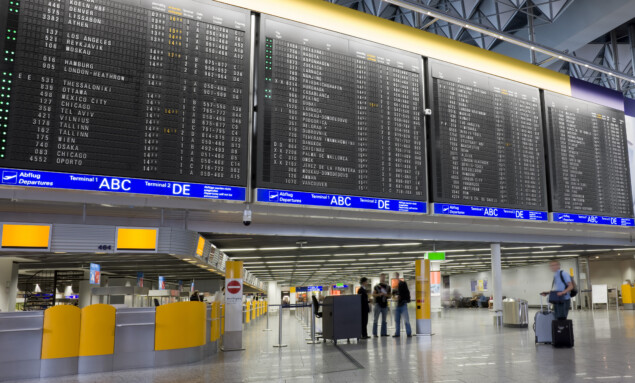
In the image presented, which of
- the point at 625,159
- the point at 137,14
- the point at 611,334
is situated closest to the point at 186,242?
the point at 137,14

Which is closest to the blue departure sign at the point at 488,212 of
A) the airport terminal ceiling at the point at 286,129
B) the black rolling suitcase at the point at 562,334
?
the airport terminal ceiling at the point at 286,129

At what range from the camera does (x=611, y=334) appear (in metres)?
11.1

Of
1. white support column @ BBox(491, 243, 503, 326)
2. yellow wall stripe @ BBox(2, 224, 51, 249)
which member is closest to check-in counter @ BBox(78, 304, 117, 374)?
yellow wall stripe @ BBox(2, 224, 51, 249)

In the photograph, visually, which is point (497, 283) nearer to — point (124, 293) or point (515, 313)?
point (515, 313)

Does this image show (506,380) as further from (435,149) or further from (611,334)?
(611,334)

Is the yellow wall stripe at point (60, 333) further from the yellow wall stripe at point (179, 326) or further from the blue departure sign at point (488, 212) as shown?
the blue departure sign at point (488, 212)

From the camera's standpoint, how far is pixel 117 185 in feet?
25.4

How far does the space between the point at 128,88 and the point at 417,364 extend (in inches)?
246

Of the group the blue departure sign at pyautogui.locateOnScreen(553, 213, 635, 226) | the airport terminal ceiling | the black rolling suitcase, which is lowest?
the black rolling suitcase

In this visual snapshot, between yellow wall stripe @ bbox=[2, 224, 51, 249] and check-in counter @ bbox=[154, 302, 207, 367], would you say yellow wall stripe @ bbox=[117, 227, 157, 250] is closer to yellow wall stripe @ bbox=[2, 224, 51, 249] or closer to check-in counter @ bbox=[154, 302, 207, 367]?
yellow wall stripe @ bbox=[2, 224, 51, 249]

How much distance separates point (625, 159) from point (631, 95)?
11.6m

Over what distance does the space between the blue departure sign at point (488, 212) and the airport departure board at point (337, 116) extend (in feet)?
1.77

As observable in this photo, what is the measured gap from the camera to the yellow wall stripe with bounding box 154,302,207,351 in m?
8.01

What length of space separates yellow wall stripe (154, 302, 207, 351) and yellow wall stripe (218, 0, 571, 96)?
5.62 m
